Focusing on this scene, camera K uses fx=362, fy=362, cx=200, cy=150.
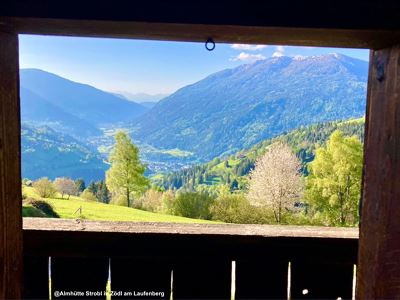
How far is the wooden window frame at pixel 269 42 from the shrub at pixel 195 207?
8.85 m

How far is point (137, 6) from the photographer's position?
938 mm

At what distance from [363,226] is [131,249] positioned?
0.92 meters

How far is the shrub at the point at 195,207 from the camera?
10.1 metres

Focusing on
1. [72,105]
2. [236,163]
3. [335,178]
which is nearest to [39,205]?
[335,178]

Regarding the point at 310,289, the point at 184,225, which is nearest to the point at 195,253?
the point at 184,225

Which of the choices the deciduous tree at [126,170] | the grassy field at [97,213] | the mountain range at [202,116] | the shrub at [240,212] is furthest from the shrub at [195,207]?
the deciduous tree at [126,170]

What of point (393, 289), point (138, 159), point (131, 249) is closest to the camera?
point (393, 289)

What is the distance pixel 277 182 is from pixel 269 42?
16.1 meters

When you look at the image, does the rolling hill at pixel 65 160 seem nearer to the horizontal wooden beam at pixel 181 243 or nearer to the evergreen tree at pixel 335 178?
the evergreen tree at pixel 335 178

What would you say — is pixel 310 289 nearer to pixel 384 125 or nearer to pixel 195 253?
pixel 195 253

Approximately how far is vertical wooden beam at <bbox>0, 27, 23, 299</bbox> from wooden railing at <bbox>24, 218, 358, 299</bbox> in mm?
439

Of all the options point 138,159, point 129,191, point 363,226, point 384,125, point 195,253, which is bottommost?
point 129,191

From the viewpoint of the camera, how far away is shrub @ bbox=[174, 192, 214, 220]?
397 inches

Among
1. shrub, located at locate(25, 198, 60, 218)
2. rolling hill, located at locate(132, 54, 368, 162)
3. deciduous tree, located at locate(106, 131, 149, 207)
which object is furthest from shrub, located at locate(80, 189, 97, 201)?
shrub, located at locate(25, 198, 60, 218)
